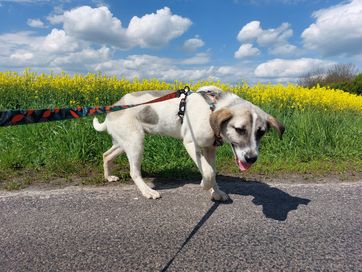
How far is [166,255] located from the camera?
246 cm

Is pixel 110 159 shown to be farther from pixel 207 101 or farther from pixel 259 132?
pixel 259 132

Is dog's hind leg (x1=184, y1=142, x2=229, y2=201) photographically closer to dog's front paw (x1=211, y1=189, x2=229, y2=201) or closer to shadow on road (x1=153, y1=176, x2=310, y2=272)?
dog's front paw (x1=211, y1=189, x2=229, y2=201)

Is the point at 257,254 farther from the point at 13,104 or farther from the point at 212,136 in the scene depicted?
the point at 13,104

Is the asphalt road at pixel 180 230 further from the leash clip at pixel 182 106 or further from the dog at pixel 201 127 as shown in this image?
the leash clip at pixel 182 106

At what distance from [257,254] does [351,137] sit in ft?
16.5

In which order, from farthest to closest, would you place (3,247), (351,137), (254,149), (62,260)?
(351,137)
(254,149)
(3,247)
(62,260)

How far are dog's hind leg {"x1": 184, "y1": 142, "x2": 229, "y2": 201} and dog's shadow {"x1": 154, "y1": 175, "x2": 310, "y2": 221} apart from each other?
7.6 inches

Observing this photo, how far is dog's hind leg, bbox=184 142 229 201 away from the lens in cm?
342

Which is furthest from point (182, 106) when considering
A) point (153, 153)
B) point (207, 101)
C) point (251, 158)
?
point (153, 153)

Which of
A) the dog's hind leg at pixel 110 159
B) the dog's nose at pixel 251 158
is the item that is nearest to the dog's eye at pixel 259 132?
the dog's nose at pixel 251 158

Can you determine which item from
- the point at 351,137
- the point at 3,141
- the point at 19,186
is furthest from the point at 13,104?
the point at 351,137

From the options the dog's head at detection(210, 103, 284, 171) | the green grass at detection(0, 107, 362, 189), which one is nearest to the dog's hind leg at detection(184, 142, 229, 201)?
the dog's head at detection(210, 103, 284, 171)

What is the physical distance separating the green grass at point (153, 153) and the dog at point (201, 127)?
73 centimetres

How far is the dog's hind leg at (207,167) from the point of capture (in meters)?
3.42
